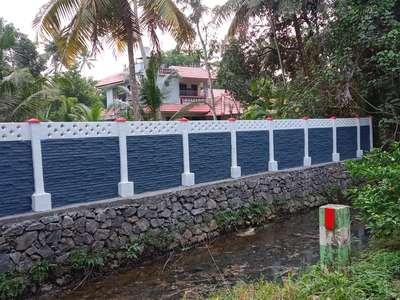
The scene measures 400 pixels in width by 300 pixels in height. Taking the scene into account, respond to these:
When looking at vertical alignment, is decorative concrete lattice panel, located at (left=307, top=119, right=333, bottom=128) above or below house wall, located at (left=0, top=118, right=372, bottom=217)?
above

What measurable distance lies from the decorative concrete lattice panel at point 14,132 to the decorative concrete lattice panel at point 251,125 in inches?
189

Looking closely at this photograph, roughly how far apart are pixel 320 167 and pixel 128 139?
6.51m

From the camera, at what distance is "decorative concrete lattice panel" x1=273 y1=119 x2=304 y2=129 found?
32.8ft

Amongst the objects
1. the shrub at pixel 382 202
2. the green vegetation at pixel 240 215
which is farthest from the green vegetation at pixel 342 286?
the green vegetation at pixel 240 215

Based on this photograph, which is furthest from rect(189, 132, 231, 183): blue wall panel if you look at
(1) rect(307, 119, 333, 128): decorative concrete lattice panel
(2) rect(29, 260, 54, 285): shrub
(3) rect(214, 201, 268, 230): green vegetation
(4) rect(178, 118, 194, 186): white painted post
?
(2) rect(29, 260, 54, 285): shrub

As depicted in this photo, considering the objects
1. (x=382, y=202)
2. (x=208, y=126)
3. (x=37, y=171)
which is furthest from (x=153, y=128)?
(x=382, y=202)

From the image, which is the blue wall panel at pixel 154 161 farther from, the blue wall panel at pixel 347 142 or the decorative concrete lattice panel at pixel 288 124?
the blue wall panel at pixel 347 142

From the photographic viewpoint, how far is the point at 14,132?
538 cm

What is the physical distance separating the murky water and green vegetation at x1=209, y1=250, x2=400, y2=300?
1826 millimetres

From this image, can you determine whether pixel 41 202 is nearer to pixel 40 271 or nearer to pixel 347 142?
pixel 40 271

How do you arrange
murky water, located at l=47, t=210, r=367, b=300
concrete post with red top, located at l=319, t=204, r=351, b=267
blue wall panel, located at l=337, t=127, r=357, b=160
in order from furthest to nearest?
1. blue wall panel, located at l=337, t=127, r=357, b=160
2. murky water, located at l=47, t=210, r=367, b=300
3. concrete post with red top, located at l=319, t=204, r=351, b=267

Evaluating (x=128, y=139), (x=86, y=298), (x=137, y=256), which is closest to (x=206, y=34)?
(x=128, y=139)

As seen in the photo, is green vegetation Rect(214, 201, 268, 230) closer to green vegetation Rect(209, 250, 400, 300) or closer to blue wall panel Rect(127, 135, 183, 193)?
blue wall panel Rect(127, 135, 183, 193)

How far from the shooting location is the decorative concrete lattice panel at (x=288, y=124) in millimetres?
10000
